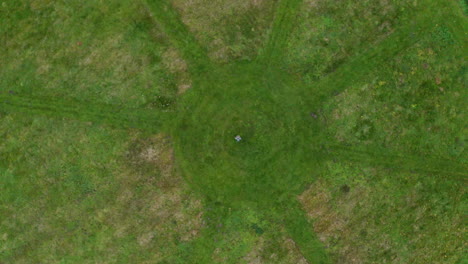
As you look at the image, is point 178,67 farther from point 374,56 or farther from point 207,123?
point 374,56

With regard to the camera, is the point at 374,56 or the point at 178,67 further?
the point at 374,56

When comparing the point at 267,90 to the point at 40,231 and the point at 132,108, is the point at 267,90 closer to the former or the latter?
the point at 132,108

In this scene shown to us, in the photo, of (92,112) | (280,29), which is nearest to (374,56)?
(280,29)

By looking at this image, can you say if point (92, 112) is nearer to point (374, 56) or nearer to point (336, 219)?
point (336, 219)

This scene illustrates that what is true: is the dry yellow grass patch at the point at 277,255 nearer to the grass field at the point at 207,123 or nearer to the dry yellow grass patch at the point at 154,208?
the grass field at the point at 207,123

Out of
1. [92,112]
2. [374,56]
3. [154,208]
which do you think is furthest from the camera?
[374,56]

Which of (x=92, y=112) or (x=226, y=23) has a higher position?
(x=226, y=23)

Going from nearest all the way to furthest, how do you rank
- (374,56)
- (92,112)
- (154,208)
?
1. (92,112)
2. (154,208)
3. (374,56)

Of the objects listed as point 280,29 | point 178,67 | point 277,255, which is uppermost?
point 178,67

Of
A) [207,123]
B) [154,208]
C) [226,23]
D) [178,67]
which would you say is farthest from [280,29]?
[154,208]

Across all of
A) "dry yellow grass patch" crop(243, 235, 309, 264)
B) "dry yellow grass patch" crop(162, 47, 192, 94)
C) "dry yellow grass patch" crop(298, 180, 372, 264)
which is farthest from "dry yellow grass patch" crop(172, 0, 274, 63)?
"dry yellow grass patch" crop(243, 235, 309, 264)

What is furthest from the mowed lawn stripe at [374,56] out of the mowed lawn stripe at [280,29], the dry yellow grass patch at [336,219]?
the dry yellow grass patch at [336,219]
